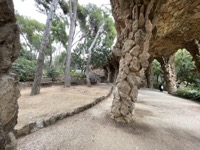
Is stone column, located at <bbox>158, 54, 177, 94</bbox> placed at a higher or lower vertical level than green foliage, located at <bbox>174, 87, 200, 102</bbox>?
higher

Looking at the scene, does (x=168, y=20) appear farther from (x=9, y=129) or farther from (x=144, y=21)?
(x=9, y=129)

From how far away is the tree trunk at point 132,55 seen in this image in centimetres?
319

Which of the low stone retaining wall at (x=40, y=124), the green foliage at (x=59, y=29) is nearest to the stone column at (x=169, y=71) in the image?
the low stone retaining wall at (x=40, y=124)

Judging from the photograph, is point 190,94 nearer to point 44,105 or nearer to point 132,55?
point 132,55

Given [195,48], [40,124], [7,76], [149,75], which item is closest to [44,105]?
[40,124]

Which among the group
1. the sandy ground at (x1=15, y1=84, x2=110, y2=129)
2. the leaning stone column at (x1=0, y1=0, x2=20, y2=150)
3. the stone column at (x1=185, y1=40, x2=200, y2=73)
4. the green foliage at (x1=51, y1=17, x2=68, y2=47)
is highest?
the green foliage at (x1=51, y1=17, x2=68, y2=47)

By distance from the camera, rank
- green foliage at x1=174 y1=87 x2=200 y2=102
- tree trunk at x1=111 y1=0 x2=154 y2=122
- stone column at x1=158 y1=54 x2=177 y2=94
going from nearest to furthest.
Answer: tree trunk at x1=111 y1=0 x2=154 y2=122 < green foliage at x1=174 y1=87 x2=200 y2=102 < stone column at x1=158 y1=54 x2=177 y2=94

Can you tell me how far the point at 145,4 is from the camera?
3088 millimetres

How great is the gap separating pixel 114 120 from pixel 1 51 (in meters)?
3.11

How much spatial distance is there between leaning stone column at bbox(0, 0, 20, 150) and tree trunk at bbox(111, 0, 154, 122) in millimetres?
2693

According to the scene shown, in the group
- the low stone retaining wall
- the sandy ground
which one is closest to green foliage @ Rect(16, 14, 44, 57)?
the sandy ground

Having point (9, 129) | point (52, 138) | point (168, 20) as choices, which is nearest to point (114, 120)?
point (52, 138)

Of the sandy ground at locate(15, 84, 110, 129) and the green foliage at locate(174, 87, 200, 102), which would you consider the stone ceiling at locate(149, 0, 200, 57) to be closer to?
the sandy ground at locate(15, 84, 110, 129)

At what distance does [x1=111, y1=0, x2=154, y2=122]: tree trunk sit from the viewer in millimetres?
3188
